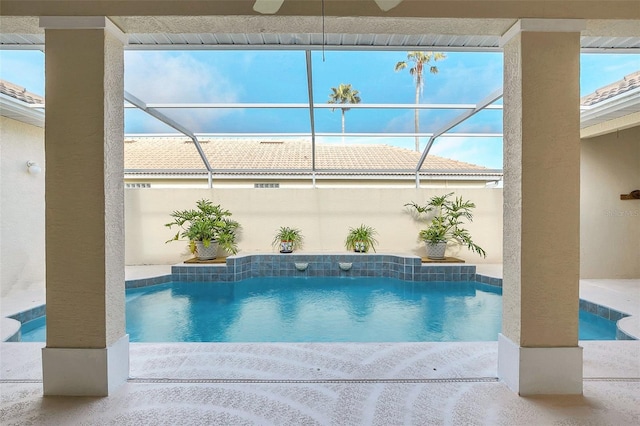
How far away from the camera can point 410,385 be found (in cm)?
337

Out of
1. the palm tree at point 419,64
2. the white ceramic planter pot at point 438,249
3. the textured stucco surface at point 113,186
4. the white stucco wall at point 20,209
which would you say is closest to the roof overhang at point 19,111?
the white stucco wall at point 20,209

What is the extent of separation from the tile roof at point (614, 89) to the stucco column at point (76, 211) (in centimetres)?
856

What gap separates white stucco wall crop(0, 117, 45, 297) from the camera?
7215mm

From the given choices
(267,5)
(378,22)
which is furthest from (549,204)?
(267,5)

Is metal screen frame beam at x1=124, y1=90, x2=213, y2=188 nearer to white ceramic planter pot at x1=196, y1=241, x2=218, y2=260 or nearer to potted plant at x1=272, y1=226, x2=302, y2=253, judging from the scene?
white ceramic planter pot at x1=196, y1=241, x2=218, y2=260

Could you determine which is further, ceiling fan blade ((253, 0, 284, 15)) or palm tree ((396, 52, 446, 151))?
palm tree ((396, 52, 446, 151))

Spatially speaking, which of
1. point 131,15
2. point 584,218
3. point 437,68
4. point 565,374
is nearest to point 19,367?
point 131,15

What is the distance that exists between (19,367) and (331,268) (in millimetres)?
7558

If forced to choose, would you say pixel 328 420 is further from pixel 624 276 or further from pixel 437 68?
pixel 624 276

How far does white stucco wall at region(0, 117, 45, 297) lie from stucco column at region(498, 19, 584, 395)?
9.63m

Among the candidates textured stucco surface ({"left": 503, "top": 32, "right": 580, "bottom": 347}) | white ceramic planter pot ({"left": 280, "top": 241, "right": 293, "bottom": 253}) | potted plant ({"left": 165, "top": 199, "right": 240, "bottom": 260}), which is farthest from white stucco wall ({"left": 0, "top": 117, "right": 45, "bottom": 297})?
textured stucco surface ({"left": 503, "top": 32, "right": 580, "bottom": 347})

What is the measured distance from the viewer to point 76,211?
10.6 ft

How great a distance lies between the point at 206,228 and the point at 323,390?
8.07 metres

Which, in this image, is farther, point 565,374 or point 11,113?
point 11,113
